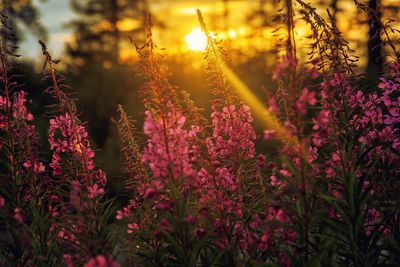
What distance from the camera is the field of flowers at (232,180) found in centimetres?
516

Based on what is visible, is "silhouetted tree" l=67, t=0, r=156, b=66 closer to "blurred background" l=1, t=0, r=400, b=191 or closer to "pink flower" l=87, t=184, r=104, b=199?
"blurred background" l=1, t=0, r=400, b=191

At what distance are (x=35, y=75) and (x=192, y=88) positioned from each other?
7025 millimetres

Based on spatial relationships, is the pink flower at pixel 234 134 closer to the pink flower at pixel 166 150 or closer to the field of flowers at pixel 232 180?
the field of flowers at pixel 232 180

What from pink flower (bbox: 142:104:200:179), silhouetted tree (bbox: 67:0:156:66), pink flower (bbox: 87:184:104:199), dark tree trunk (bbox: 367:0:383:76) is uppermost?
silhouetted tree (bbox: 67:0:156:66)

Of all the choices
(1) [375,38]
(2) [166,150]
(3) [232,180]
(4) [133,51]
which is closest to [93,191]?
(3) [232,180]

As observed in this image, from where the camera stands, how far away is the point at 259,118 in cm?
2119

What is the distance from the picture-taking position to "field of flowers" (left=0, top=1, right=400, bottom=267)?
5.16 m

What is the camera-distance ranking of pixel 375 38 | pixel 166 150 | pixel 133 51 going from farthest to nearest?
pixel 133 51 < pixel 375 38 < pixel 166 150

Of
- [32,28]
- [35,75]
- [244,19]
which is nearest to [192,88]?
[35,75]

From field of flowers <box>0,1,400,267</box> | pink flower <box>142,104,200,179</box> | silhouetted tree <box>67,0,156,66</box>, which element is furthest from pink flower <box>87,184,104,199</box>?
silhouetted tree <box>67,0,156,66</box>

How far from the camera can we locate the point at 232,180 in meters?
6.15

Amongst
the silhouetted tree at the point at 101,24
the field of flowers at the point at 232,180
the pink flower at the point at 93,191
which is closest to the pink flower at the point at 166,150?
the field of flowers at the point at 232,180

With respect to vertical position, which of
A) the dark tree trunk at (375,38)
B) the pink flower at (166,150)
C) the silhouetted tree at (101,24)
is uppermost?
the silhouetted tree at (101,24)

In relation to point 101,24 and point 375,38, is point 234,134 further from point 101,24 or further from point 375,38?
point 101,24
